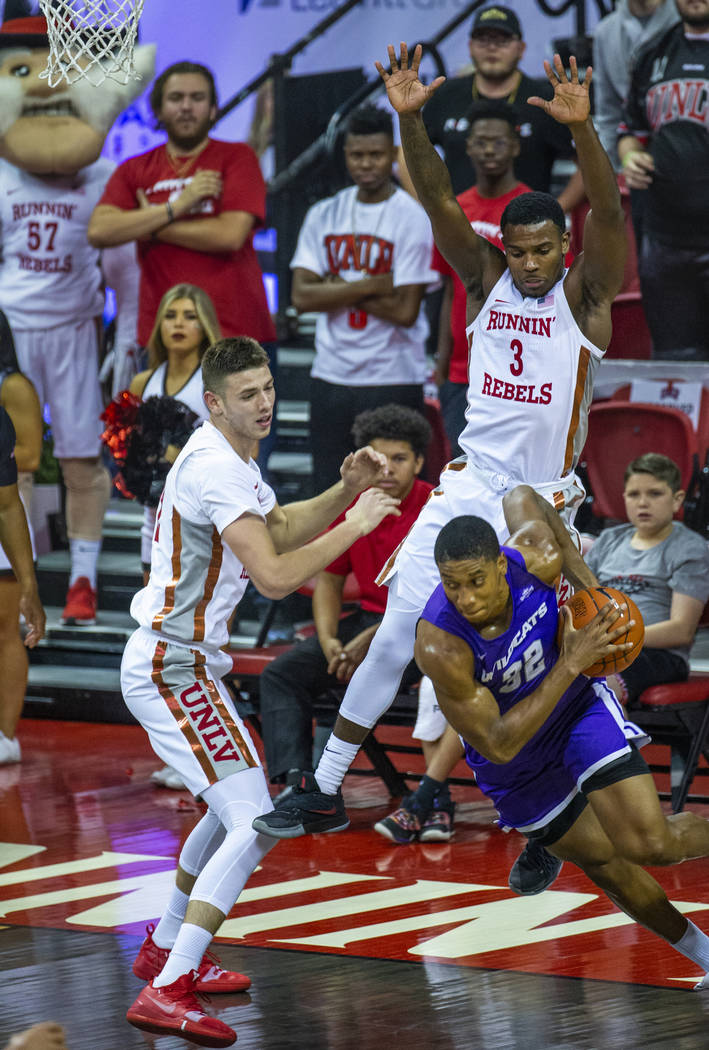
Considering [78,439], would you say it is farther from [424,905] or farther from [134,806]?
[424,905]

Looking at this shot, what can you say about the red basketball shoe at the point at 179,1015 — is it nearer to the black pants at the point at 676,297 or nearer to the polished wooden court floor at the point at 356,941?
the polished wooden court floor at the point at 356,941

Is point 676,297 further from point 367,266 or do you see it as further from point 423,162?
point 423,162

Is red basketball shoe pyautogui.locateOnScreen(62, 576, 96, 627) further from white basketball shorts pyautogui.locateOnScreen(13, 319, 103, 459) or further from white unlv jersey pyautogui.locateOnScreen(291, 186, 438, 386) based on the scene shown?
white unlv jersey pyautogui.locateOnScreen(291, 186, 438, 386)

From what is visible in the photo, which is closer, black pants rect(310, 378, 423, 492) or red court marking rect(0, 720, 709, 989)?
red court marking rect(0, 720, 709, 989)

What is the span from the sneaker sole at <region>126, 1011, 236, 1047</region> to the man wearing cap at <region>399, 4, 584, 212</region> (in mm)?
4668

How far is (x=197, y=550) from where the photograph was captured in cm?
482

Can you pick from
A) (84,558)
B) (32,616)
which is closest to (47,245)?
(84,558)

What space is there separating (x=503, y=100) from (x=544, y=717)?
4.02 m

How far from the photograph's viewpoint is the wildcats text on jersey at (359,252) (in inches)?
318

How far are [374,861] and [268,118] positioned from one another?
5908 millimetres

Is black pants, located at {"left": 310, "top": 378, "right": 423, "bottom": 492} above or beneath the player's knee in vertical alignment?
above

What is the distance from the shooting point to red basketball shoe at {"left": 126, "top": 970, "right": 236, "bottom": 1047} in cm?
445

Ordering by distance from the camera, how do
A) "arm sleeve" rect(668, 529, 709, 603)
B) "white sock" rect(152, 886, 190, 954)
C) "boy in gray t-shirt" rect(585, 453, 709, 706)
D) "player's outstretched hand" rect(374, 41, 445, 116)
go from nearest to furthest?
"white sock" rect(152, 886, 190, 954) → "player's outstretched hand" rect(374, 41, 445, 116) → "boy in gray t-shirt" rect(585, 453, 709, 706) → "arm sleeve" rect(668, 529, 709, 603)

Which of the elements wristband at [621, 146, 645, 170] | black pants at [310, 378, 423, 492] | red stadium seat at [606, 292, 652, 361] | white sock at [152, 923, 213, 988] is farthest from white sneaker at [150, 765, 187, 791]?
wristband at [621, 146, 645, 170]
